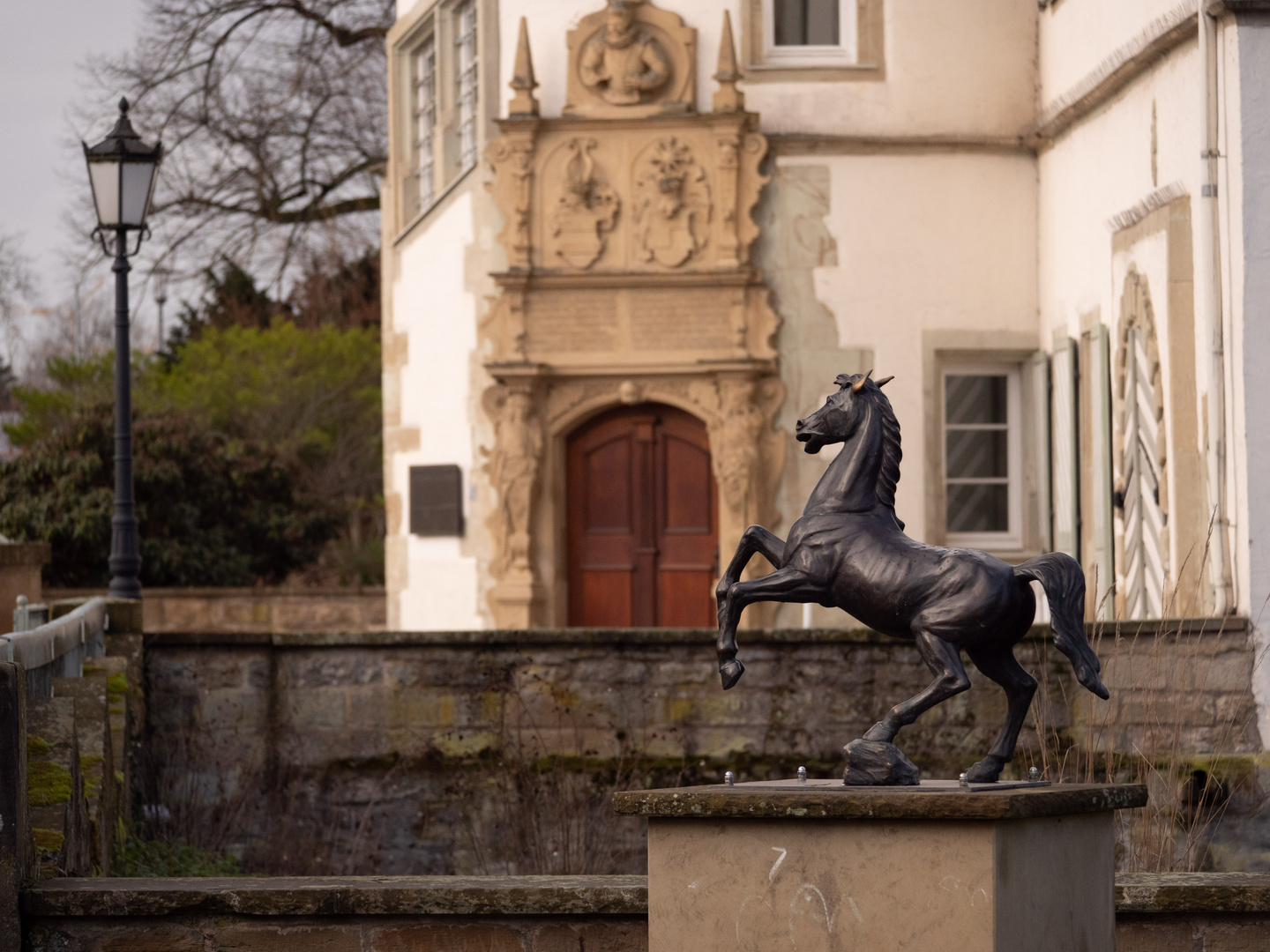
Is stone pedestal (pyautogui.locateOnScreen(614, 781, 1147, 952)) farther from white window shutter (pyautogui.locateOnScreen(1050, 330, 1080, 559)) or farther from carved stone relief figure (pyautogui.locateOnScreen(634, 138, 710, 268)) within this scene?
carved stone relief figure (pyautogui.locateOnScreen(634, 138, 710, 268))

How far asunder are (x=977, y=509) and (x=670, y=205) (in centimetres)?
313

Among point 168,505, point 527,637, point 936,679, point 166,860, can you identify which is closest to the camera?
point 936,679

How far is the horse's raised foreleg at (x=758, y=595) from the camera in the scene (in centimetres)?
355

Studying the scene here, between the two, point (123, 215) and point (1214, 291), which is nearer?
point (1214, 291)

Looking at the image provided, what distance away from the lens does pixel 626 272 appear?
41.8ft

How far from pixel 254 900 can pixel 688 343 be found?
27.4ft

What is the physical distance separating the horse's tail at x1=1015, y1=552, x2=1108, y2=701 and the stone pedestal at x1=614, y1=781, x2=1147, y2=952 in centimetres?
25

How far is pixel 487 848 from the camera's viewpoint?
9.09 m

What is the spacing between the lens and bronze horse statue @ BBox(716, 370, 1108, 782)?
3488 millimetres

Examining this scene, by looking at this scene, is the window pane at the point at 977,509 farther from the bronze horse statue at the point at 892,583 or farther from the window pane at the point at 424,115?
the bronze horse statue at the point at 892,583

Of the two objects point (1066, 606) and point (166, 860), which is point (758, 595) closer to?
point (1066, 606)

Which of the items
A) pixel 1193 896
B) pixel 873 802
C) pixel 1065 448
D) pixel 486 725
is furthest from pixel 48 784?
pixel 1065 448

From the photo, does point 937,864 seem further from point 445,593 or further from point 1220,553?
point 445,593

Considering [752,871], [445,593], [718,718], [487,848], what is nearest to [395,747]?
[487,848]
